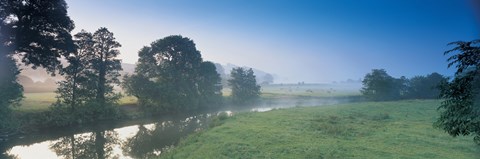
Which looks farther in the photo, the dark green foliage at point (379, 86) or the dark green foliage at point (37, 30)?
the dark green foliage at point (379, 86)

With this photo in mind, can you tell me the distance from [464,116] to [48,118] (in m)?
49.7

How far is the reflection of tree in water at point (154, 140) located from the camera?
30631 mm

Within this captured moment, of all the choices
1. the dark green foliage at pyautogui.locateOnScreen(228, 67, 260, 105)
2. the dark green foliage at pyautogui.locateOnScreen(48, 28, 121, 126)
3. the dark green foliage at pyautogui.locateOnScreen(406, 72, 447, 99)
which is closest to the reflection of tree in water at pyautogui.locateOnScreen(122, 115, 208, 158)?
the dark green foliage at pyautogui.locateOnScreen(48, 28, 121, 126)

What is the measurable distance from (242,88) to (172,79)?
35.7 meters

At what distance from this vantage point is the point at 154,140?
121 ft

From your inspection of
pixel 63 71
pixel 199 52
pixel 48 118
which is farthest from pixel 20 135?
pixel 199 52

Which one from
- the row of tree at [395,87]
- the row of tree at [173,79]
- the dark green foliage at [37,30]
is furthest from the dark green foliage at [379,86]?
the dark green foliage at [37,30]

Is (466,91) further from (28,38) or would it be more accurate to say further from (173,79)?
(173,79)

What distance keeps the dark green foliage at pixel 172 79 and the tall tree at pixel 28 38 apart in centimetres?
2270

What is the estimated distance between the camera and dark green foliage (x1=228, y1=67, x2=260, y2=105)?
10112 centimetres

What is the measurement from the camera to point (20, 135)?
120 ft

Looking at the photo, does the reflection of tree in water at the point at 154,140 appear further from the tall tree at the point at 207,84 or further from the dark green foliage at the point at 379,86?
the dark green foliage at the point at 379,86

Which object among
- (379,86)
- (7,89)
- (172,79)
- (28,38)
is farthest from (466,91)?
(379,86)

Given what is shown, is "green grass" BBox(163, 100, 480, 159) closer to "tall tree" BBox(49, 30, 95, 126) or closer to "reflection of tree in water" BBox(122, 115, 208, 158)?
"reflection of tree in water" BBox(122, 115, 208, 158)
